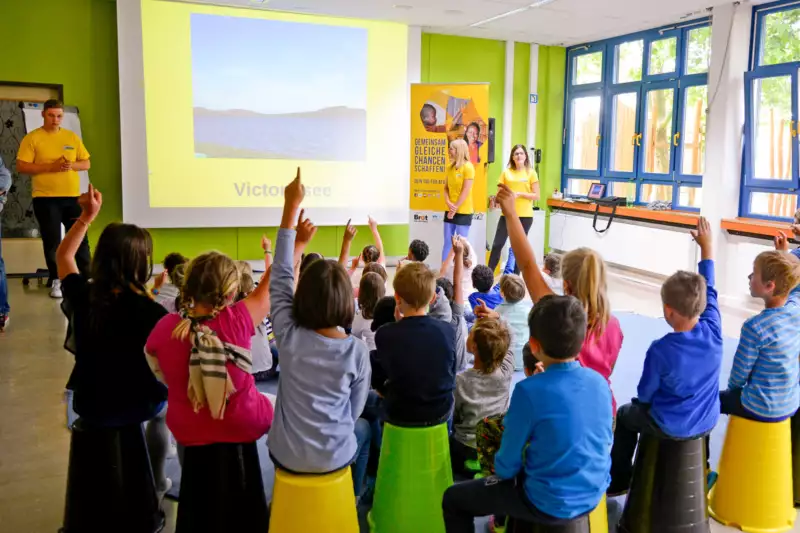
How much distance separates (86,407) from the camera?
93.0 inches

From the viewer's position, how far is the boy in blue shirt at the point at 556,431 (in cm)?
178

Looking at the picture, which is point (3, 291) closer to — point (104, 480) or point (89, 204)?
point (89, 204)

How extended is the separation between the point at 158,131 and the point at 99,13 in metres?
1.34

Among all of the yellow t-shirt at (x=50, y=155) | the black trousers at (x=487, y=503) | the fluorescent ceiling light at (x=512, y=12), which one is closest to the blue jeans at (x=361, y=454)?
the black trousers at (x=487, y=503)

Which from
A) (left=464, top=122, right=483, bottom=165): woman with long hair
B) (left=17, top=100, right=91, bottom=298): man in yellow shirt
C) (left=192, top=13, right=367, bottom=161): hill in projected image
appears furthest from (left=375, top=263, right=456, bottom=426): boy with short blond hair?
(left=192, top=13, right=367, bottom=161): hill in projected image

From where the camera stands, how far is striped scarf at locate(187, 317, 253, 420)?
2035 mm

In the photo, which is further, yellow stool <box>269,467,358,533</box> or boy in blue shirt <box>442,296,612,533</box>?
yellow stool <box>269,467,358,533</box>

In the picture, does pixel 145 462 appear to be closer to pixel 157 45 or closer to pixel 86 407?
pixel 86 407

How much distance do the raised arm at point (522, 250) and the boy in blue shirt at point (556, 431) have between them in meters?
0.50

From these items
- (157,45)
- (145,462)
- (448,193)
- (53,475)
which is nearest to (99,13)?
(157,45)

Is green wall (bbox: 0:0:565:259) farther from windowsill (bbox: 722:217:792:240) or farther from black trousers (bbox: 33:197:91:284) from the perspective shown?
windowsill (bbox: 722:217:792:240)

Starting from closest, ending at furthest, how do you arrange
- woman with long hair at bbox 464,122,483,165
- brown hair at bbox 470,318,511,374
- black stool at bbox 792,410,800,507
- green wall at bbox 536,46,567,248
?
1. brown hair at bbox 470,318,511,374
2. black stool at bbox 792,410,800,507
3. woman with long hair at bbox 464,122,483,165
4. green wall at bbox 536,46,567,248

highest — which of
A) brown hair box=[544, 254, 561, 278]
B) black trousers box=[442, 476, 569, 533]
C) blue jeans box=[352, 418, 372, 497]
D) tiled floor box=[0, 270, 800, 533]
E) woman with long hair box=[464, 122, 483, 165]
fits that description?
woman with long hair box=[464, 122, 483, 165]

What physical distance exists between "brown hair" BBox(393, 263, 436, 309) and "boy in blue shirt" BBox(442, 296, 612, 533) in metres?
0.59
